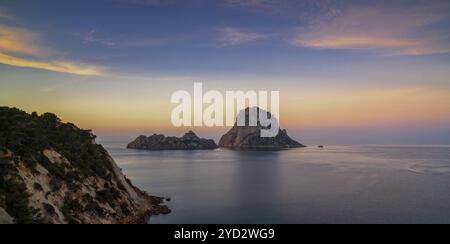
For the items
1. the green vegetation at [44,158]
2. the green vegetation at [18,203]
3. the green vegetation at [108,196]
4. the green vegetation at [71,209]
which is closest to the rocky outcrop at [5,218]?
the green vegetation at [18,203]

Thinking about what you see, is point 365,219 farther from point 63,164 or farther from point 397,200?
point 63,164

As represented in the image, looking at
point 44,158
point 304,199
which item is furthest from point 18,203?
point 304,199

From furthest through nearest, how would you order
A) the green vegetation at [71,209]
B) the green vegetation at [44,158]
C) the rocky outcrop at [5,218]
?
the green vegetation at [71,209]
the green vegetation at [44,158]
the rocky outcrop at [5,218]

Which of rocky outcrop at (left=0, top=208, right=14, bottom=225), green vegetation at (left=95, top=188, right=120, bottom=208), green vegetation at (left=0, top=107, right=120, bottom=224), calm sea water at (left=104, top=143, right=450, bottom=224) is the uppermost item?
green vegetation at (left=0, top=107, right=120, bottom=224)

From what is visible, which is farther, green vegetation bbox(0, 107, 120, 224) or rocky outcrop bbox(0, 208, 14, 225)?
green vegetation bbox(0, 107, 120, 224)

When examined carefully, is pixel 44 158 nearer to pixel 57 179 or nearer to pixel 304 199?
pixel 57 179

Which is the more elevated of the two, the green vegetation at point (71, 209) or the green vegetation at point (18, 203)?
the green vegetation at point (18, 203)

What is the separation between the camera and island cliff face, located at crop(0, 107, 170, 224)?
3005cm

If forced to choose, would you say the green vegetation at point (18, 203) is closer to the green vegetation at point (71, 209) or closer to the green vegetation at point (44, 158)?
the green vegetation at point (44, 158)

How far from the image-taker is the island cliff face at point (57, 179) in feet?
98.6

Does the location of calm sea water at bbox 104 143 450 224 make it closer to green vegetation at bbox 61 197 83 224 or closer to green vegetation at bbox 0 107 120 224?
green vegetation at bbox 0 107 120 224

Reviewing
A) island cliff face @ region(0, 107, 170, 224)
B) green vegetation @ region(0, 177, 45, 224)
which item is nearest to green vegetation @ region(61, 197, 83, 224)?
island cliff face @ region(0, 107, 170, 224)

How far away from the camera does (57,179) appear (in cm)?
3662
